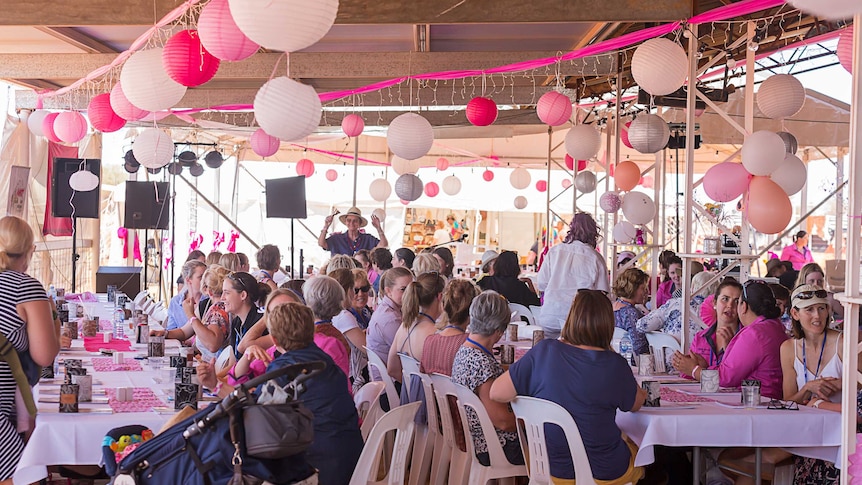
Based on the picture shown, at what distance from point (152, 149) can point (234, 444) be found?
5.70m

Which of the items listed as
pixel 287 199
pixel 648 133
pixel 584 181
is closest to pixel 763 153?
pixel 648 133

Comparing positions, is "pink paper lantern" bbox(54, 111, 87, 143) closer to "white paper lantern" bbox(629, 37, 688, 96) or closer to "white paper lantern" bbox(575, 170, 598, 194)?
"white paper lantern" bbox(629, 37, 688, 96)

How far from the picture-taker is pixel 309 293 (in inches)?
183

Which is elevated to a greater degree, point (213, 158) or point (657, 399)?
point (213, 158)

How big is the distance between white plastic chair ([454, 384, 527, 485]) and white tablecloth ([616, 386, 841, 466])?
0.55 meters

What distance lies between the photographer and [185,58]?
198 inches

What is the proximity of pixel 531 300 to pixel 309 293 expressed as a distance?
13.8 feet

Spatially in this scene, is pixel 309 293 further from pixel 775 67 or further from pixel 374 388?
pixel 775 67

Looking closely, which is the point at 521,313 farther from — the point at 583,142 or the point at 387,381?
the point at 387,381

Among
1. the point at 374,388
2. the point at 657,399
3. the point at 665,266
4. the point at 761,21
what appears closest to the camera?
the point at 657,399

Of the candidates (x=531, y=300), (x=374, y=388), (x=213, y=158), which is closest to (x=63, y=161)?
(x=213, y=158)

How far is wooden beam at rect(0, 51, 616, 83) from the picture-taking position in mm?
9203

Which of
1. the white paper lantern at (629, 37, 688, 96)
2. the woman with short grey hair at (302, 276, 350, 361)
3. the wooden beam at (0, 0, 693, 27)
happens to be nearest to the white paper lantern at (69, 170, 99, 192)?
the wooden beam at (0, 0, 693, 27)

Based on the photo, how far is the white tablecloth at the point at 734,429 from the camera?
3912 millimetres
